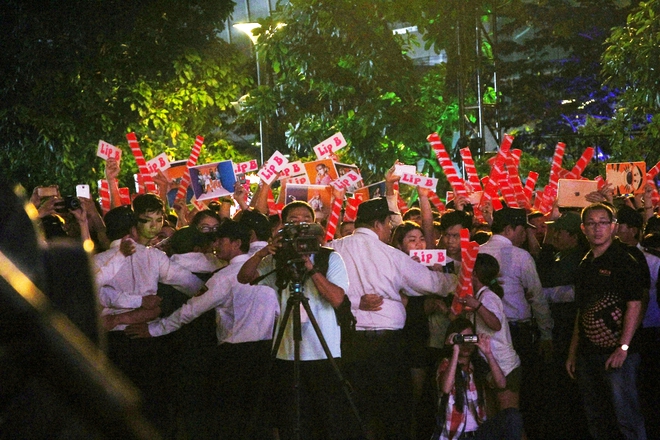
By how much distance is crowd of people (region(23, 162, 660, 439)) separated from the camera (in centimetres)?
630

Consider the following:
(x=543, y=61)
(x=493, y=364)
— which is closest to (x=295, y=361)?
(x=493, y=364)

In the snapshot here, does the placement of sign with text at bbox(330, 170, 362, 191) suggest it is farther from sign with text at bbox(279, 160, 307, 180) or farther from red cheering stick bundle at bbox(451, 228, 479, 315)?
red cheering stick bundle at bbox(451, 228, 479, 315)

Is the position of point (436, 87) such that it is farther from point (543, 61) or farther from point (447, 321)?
point (543, 61)

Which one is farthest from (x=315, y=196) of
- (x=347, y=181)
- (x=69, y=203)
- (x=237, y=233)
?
(x=69, y=203)

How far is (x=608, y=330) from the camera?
22.6 ft

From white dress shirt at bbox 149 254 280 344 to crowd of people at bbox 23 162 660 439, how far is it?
0.01m

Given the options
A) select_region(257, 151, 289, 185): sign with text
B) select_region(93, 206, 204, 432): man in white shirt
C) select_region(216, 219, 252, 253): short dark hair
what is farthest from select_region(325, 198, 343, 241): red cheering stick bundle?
select_region(93, 206, 204, 432): man in white shirt

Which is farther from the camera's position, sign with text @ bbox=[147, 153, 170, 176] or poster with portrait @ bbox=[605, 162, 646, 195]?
poster with portrait @ bbox=[605, 162, 646, 195]

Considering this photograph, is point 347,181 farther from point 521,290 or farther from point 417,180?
point 521,290

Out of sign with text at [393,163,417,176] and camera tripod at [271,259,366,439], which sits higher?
sign with text at [393,163,417,176]

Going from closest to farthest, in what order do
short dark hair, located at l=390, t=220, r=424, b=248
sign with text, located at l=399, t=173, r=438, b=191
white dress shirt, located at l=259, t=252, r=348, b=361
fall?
white dress shirt, located at l=259, t=252, r=348, b=361, short dark hair, located at l=390, t=220, r=424, b=248, sign with text, located at l=399, t=173, r=438, b=191

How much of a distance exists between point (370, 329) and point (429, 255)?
783mm

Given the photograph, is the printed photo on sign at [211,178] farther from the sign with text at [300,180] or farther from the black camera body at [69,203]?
the black camera body at [69,203]

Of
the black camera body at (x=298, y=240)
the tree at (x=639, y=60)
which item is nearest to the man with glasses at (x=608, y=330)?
the black camera body at (x=298, y=240)
